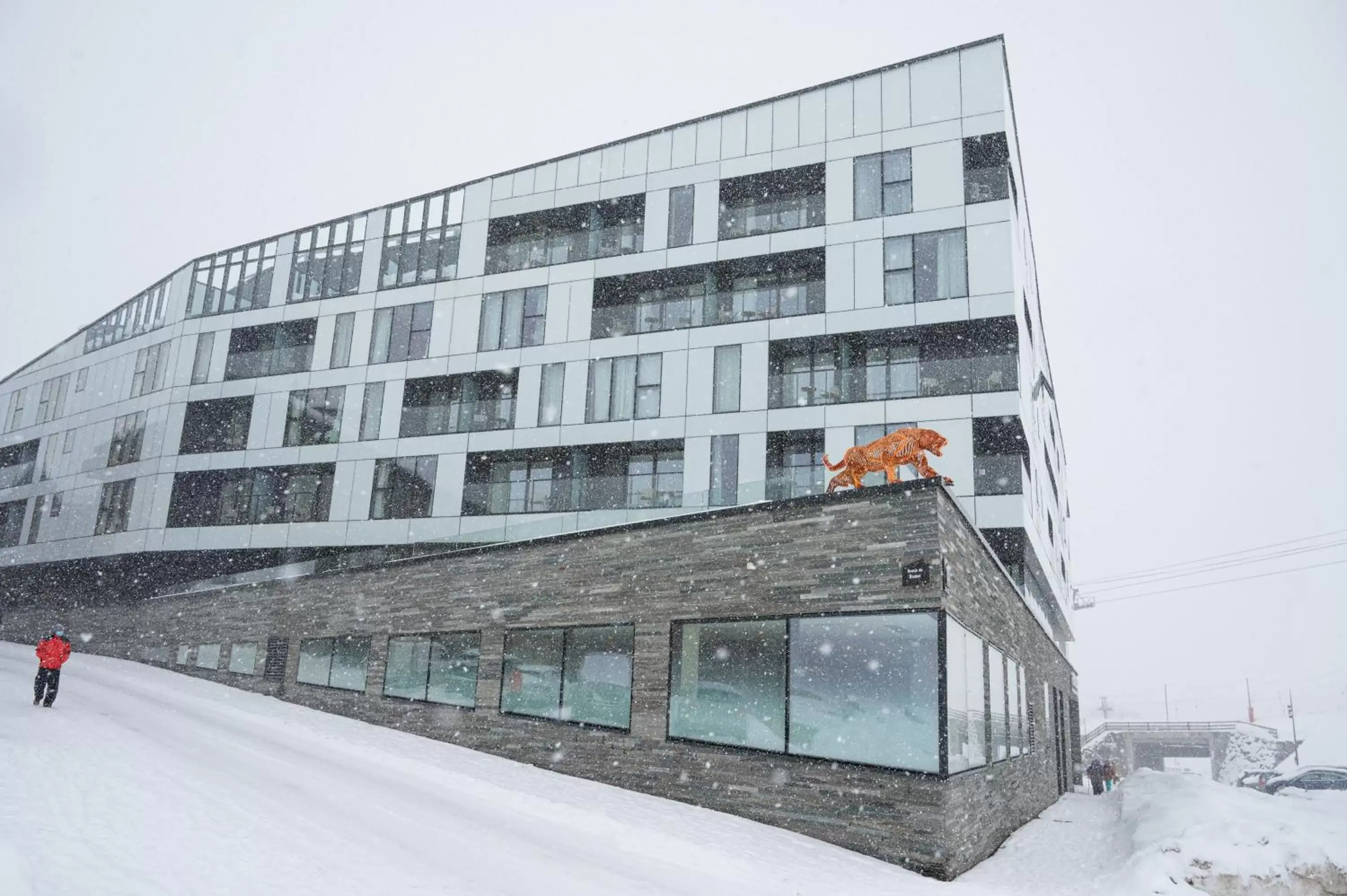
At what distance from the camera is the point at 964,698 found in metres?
13.2

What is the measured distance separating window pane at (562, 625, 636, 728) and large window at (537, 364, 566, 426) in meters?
13.1

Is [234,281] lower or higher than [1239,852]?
higher

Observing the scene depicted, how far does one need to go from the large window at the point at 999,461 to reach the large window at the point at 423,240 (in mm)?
19228

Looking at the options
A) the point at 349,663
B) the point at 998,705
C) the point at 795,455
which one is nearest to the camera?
the point at 998,705

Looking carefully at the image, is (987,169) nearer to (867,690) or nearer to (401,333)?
(867,690)

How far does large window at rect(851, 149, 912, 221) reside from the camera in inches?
1059

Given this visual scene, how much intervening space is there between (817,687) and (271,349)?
29269mm

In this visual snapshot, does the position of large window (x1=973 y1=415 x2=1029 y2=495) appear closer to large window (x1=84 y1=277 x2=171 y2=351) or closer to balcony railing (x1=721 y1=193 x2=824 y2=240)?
balcony railing (x1=721 y1=193 x2=824 y2=240)

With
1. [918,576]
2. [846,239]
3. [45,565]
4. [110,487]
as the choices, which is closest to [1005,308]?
[846,239]

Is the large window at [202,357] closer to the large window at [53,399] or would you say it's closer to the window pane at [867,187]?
the large window at [53,399]

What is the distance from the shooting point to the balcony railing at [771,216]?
28188mm

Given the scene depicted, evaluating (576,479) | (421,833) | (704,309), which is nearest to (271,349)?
(576,479)

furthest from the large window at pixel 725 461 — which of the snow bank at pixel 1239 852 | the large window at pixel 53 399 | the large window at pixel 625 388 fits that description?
the large window at pixel 53 399

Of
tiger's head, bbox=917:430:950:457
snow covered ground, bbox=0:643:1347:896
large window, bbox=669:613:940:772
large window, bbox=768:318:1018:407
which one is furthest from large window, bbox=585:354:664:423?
tiger's head, bbox=917:430:950:457
